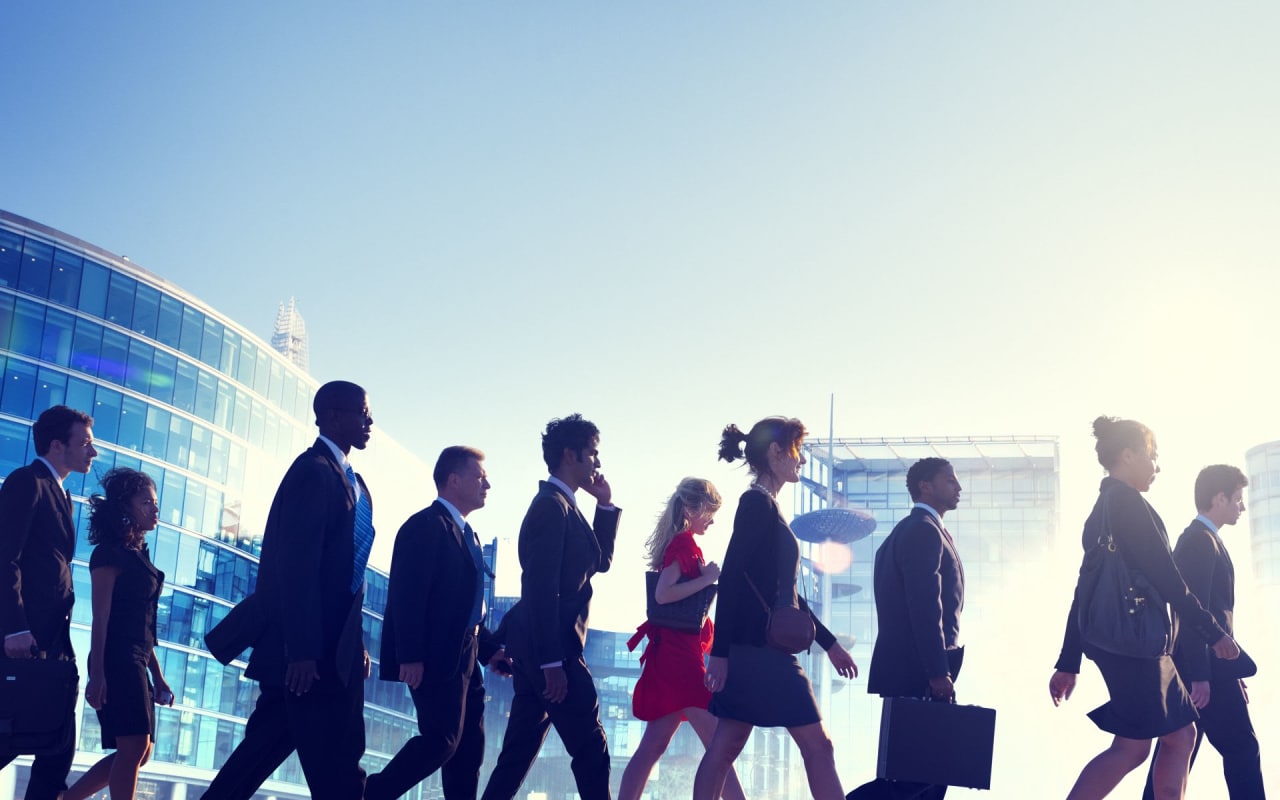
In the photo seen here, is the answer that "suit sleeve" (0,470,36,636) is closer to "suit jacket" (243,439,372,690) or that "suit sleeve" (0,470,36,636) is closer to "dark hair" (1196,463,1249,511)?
"suit jacket" (243,439,372,690)

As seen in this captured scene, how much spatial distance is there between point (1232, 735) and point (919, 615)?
197 cm

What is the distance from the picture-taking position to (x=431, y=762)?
16.9ft

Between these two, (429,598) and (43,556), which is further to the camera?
(43,556)

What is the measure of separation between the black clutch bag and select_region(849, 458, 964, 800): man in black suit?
100 cm

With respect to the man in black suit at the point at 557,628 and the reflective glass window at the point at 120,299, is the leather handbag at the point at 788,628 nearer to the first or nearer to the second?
the man in black suit at the point at 557,628


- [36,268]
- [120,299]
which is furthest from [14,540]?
[120,299]

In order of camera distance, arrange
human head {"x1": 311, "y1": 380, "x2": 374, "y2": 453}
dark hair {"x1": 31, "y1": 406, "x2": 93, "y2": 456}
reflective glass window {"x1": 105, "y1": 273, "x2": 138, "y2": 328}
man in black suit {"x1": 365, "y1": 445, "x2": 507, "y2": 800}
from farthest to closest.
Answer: reflective glass window {"x1": 105, "y1": 273, "x2": 138, "y2": 328}
dark hair {"x1": 31, "y1": 406, "x2": 93, "y2": 456}
man in black suit {"x1": 365, "y1": 445, "x2": 507, "y2": 800}
human head {"x1": 311, "y1": 380, "x2": 374, "y2": 453}

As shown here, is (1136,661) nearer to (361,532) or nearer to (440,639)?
(440,639)

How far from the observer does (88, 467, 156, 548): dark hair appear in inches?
240

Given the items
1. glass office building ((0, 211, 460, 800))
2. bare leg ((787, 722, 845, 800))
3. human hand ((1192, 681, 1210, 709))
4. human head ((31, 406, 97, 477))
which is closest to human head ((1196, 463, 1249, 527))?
human hand ((1192, 681, 1210, 709))

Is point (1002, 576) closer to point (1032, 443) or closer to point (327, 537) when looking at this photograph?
point (1032, 443)

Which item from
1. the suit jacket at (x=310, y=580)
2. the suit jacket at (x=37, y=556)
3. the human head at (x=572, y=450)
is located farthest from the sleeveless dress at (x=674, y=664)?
the suit jacket at (x=37, y=556)

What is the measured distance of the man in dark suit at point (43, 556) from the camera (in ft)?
17.4

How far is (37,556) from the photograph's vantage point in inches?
218
